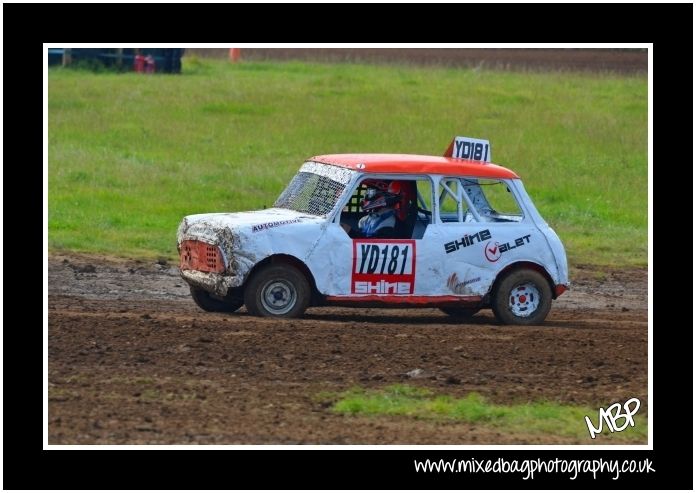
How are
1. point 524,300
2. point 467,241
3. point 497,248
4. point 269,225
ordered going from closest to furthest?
point 269,225 → point 467,241 → point 497,248 → point 524,300

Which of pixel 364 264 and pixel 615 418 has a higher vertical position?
pixel 364 264

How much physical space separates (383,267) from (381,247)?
196 mm

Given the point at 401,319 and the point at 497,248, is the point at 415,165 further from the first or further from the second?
the point at 401,319

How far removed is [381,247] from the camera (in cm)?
1210

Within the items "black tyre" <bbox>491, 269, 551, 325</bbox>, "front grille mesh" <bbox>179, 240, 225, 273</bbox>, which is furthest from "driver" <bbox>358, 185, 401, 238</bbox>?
"front grille mesh" <bbox>179, 240, 225, 273</bbox>

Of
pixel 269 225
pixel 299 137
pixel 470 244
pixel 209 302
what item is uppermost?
pixel 299 137

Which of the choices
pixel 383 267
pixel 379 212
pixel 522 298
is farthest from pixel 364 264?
pixel 522 298

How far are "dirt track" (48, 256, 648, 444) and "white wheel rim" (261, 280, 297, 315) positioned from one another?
30 centimetres

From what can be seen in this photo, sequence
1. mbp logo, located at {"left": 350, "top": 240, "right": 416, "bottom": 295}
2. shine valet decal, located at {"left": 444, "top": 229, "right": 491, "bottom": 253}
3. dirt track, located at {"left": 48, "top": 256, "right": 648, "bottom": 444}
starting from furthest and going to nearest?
1. shine valet decal, located at {"left": 444, "top": 229, "right": 491, "bottom": 253}
2. mbp logo, located at {"left": 350, "top": 240, "right": 416, "bottom": 295}
3. dirt track, located at {"left": 48, "top": 256, "right": 648, "bottom": 444}

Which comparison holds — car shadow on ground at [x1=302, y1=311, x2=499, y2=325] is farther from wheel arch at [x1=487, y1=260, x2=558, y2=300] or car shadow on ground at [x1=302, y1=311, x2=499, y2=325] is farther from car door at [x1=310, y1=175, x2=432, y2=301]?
car door at [x1=310, y1=175, x2=432, y2=301]

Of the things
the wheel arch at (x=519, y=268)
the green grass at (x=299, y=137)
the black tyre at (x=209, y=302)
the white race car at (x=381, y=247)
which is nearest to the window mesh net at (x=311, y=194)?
the white race car at (x=381, y=247)

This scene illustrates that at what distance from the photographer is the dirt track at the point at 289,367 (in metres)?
8.52

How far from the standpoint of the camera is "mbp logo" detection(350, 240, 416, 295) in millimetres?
12078

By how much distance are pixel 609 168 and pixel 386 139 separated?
4468mm
